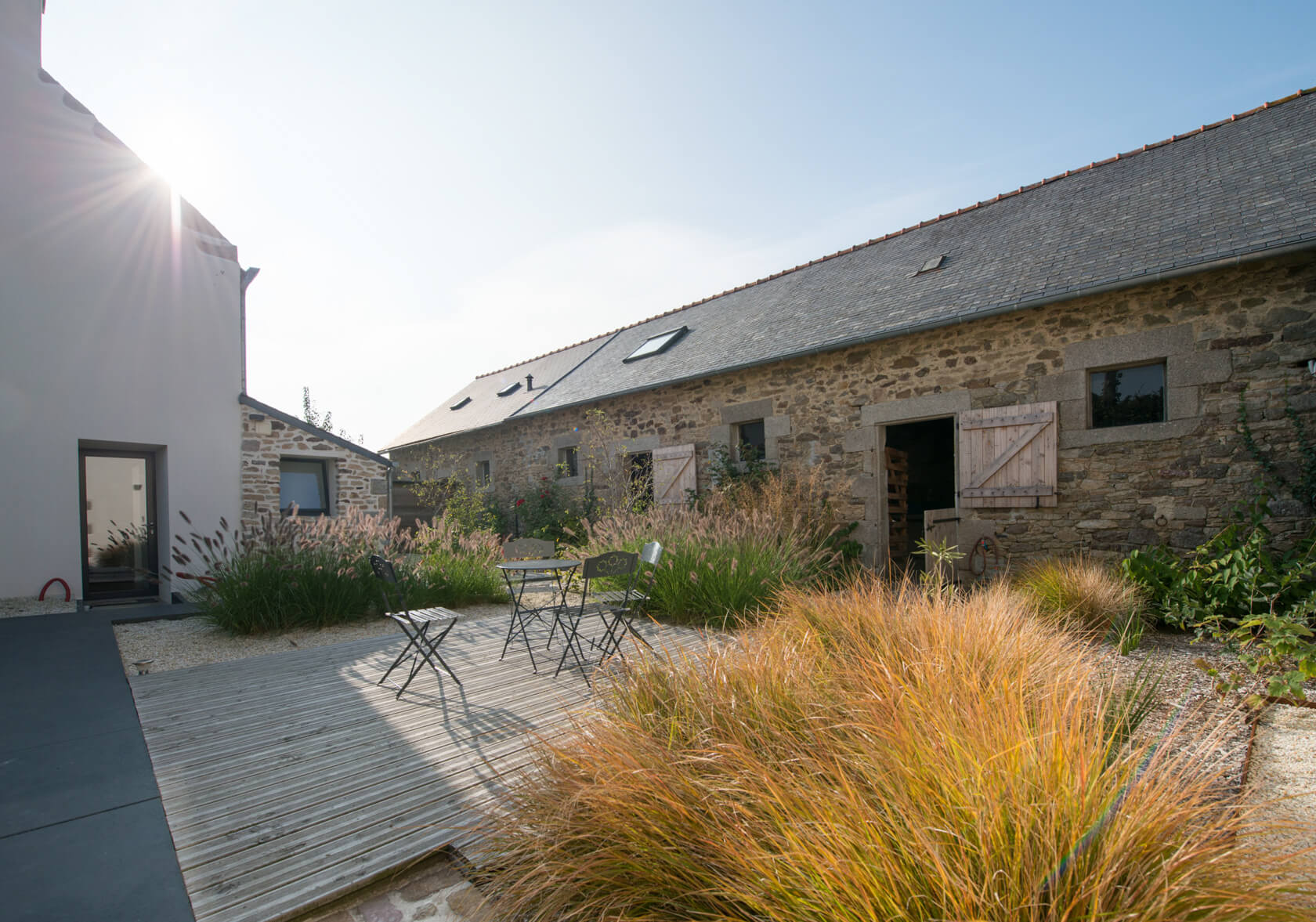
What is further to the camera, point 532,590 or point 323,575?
point 532,590

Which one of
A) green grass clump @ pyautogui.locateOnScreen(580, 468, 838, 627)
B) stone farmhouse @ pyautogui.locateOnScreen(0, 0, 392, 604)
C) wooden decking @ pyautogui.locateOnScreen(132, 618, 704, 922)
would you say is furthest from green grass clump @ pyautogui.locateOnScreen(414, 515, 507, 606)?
stone farmhouse @ pyautogui.locateOnScreen(0, 0, 392, 604)

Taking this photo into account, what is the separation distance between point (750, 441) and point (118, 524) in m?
7.86

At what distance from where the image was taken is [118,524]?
7.70 metres

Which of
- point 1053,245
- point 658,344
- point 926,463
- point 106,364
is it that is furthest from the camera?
point 658,344

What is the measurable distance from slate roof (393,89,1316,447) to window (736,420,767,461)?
912 mm

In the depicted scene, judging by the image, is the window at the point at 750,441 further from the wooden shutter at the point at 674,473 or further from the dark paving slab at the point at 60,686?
the dark paving slab at the point at 60,686

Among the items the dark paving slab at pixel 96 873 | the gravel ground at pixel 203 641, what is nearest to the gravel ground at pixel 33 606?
the gravel ground at pixel 203 641

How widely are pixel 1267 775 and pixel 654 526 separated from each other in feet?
15.8

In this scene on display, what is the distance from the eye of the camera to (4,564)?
21.3ft

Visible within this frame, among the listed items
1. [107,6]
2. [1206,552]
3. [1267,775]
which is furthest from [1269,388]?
[107,6]

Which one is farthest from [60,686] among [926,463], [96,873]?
[926,463]

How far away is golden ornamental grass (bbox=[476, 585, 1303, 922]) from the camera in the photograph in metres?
1.20

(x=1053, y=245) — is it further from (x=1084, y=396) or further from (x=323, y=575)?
(x=323, y=575)

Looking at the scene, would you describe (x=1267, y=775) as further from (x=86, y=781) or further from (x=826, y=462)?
(x=826, y=462)
